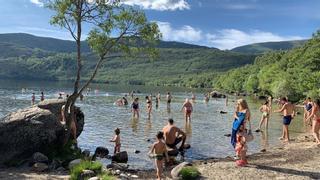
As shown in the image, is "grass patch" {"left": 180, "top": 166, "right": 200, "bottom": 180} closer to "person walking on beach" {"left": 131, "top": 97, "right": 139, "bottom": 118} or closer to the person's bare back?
the person's bare back

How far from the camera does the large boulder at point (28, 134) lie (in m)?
22.3

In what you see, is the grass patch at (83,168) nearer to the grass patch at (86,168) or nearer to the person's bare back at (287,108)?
the grass patch at (86,168)

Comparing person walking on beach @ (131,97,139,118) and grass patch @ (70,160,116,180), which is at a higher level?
person walking on beach @ (131,97,139,118)

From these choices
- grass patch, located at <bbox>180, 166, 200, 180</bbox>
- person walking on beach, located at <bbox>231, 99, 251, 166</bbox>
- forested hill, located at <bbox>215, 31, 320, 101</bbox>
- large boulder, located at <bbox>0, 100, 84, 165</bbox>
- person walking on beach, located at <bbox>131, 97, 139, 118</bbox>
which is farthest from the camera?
forested hill, located at <bbox>215, 31, 320, 101</bbox>

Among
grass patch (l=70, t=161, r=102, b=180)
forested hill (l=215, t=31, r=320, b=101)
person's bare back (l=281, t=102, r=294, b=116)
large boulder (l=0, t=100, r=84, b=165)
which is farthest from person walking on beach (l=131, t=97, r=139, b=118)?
forested hill (l=215, t=31, r=320, b=101)

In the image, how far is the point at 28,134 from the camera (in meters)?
22.8

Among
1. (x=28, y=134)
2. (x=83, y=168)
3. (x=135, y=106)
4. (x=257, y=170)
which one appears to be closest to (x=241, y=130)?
(x=257, y=170)

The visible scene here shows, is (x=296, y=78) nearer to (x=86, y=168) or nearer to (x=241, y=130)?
(x=241, y=130)

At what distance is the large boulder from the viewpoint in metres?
22.3

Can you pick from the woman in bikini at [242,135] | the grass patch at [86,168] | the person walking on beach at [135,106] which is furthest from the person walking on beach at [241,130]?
the person walking on beach at [135,106]

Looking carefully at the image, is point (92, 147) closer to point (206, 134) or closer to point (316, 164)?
point (206, 134)

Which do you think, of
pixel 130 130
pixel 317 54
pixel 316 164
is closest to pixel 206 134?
pixel 130 130

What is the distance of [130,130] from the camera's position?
37.9 metres

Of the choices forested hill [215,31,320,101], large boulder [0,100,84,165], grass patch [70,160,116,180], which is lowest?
grass patch [70,160,116,180]
